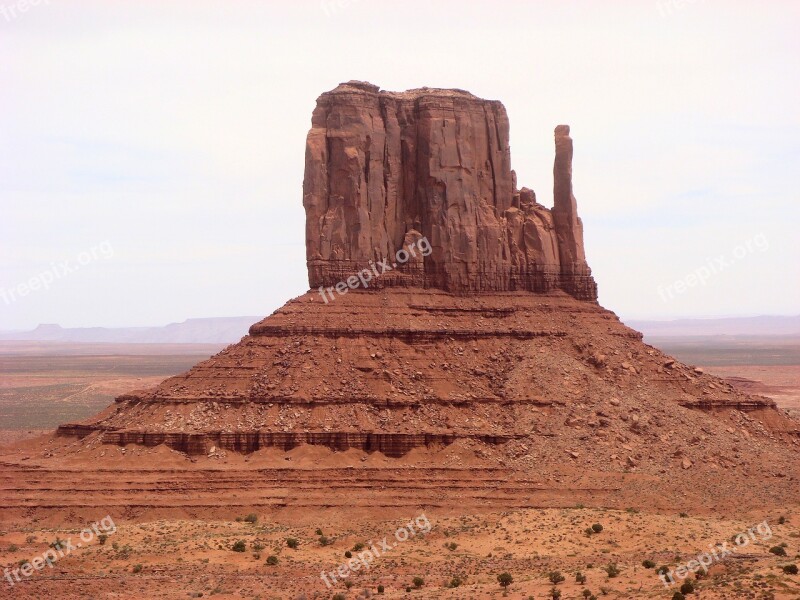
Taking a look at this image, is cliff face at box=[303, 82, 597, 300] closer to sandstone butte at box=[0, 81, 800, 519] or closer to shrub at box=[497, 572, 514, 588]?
sandstone butte at box=[0, 81, 800, 519]

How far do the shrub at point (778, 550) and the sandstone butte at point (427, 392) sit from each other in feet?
40.6

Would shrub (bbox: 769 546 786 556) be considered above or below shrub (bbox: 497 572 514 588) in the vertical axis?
above

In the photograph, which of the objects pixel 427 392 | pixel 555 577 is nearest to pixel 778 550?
pixel 555 577

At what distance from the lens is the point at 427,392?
7750cm

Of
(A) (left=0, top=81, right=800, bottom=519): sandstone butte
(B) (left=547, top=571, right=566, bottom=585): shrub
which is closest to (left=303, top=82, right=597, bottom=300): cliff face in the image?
(A) (left=0, top=81, right=800, bottom=519): sandstone butte

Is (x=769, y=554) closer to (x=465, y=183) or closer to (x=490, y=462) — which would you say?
(x=490, y=462)

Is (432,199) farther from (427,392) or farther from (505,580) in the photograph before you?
(505,580)

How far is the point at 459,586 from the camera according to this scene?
184ft

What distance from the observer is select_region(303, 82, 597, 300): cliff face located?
8312 centimetres

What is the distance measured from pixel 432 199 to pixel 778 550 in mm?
34384

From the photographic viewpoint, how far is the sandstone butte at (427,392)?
7200cm

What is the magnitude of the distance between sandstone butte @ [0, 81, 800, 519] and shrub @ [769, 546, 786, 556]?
1239 cm

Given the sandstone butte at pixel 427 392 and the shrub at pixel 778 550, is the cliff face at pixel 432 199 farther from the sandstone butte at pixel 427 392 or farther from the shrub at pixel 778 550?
the shrub at pixel 778 550

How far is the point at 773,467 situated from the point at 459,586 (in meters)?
25.1
